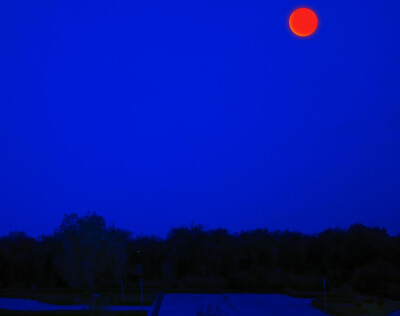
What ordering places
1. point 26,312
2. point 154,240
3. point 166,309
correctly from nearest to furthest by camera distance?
point 26,312
point 166,309
point 154,240

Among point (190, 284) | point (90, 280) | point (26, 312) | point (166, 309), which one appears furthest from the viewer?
point (190, 284)

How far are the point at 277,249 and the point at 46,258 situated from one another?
68.0ft

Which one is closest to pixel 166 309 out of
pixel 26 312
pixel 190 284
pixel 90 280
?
pixel 26 312

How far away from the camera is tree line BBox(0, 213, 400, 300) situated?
3406cm

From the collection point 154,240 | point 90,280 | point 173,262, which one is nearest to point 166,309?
point 90,280

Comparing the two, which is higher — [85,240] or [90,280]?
[85,240]

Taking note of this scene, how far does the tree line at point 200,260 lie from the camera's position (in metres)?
34.1

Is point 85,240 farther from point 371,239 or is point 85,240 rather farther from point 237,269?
point 371,239

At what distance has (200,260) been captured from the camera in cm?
4772

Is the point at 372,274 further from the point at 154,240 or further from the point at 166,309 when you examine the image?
the point at 154,240

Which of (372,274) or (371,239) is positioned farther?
(371,239)

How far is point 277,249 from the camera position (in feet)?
158

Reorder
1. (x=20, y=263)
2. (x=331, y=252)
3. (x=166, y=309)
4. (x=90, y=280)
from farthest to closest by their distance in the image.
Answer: (x=331, y=252), (x=20, y=263), (x=90, y=280), (x=166, y=309)

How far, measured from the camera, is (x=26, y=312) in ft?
69.6
